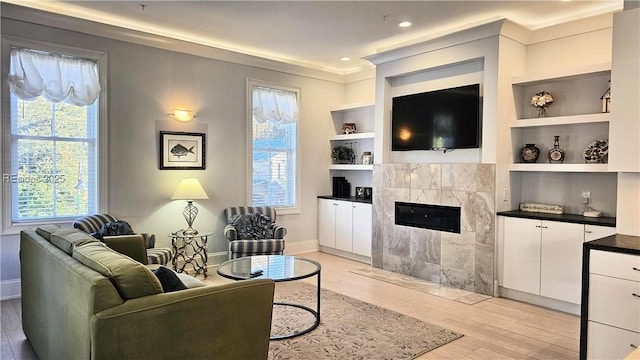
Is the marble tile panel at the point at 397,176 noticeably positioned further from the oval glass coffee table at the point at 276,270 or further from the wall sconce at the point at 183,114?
the wall sconce at the point at 183,114

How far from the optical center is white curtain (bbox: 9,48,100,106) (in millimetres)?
4305

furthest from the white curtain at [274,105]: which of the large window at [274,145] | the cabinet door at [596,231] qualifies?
the cabinet door at [596,231]

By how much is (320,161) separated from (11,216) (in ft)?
13.6

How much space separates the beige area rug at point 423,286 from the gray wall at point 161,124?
1.62 metres

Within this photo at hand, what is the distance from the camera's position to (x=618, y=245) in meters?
2.75

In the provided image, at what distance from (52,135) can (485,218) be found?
15.6ft

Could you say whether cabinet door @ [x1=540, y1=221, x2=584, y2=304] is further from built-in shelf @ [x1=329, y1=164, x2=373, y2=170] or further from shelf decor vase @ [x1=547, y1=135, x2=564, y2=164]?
built-in shelf @ [x1=329, y1=164, x2=373, y2=170]

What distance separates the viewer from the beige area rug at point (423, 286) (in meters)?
4.53

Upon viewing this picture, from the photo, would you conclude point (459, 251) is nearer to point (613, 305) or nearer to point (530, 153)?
point (530, 153)

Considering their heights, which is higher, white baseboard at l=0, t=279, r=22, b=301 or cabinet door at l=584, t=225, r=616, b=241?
cabinet door at l=584, t=225, r=616, b=241

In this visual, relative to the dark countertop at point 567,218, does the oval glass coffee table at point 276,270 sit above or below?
below

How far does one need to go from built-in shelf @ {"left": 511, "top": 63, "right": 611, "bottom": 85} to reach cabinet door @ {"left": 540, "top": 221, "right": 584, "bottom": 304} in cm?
146

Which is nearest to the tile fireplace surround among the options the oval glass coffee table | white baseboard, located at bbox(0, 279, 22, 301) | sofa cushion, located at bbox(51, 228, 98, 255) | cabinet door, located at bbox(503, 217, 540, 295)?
cabinet door, located at bbox(503, 217, 540, 295)

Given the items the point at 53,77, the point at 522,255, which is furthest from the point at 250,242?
the point at 522,255
